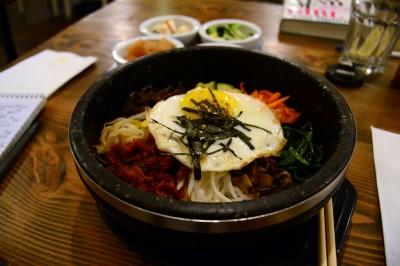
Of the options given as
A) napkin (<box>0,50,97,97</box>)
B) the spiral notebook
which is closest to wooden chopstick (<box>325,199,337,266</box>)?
the spiral notebook

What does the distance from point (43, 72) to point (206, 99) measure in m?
1.02

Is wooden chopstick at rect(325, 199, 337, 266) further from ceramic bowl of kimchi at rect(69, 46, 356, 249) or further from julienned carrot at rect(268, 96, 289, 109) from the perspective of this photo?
julienned carrot at rect(268, 96, 289, 109)

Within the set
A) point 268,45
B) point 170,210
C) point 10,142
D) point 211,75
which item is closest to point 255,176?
point 170,210

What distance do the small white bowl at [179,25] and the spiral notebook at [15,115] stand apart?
0.91m

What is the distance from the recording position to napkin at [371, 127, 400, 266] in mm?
998

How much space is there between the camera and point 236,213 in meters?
0.72

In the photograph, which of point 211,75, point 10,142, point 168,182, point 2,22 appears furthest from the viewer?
point 2,22

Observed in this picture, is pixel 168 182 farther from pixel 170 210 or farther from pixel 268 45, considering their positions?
pixel 268 45

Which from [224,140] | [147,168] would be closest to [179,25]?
[224,140]

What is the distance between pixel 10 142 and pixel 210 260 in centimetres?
89

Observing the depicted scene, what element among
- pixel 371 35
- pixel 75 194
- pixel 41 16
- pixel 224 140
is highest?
pixel 371 35

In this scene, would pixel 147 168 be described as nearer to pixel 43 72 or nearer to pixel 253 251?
pixel 253 251

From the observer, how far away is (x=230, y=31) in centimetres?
216

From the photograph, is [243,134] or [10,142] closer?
[243,134]
